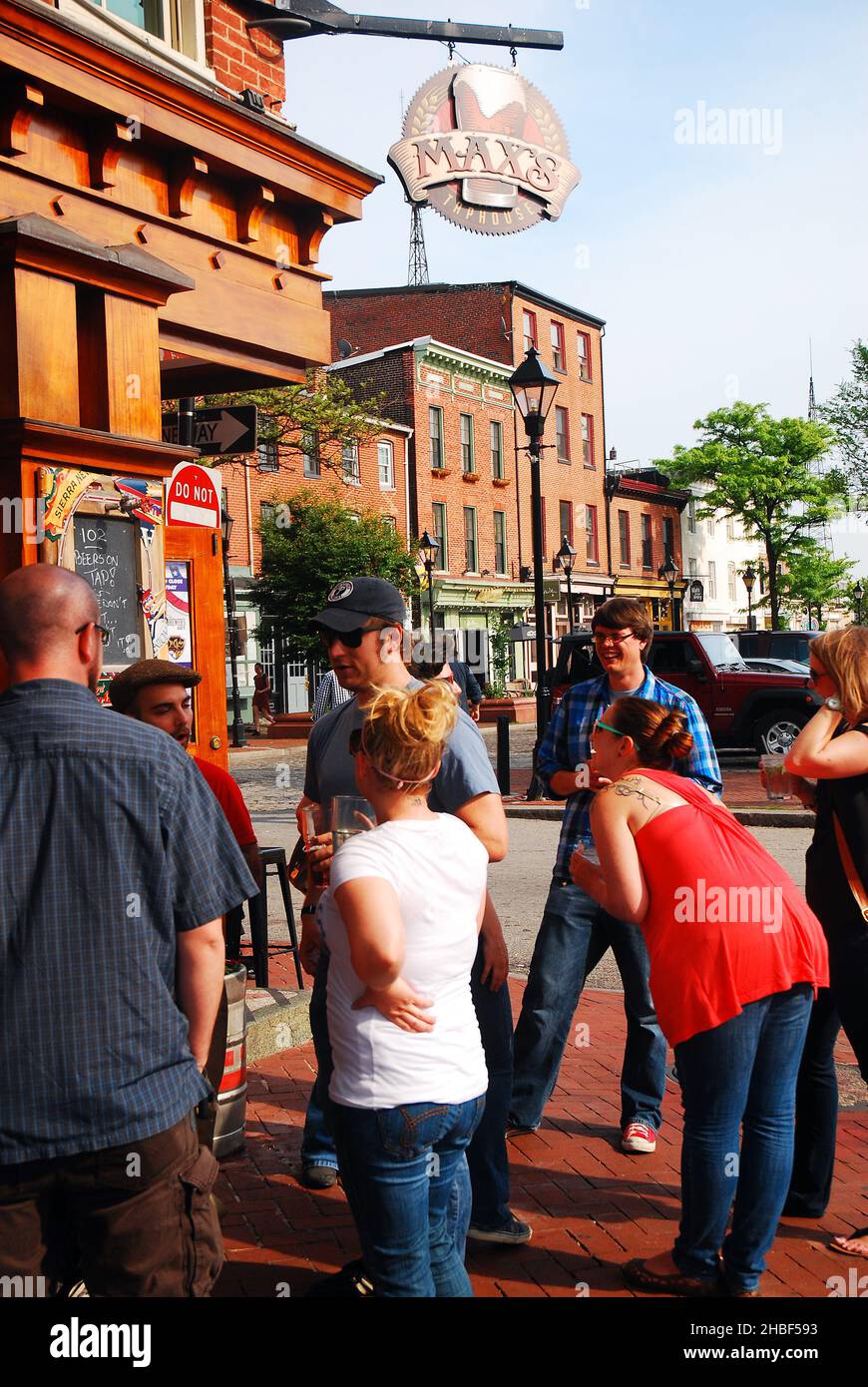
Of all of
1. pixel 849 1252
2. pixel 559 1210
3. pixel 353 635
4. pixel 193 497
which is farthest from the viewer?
pixel 193 497

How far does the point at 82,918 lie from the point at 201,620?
16.6 feet

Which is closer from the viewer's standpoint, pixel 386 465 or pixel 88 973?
pixel 88 973

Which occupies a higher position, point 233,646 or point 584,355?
Answer: point 584,355

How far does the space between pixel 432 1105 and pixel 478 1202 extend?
54.5 inches

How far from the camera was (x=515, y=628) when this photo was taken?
36875 millimetres

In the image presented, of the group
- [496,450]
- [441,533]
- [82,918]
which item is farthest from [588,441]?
[82,918]

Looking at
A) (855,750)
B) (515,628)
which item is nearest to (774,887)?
(855,750)

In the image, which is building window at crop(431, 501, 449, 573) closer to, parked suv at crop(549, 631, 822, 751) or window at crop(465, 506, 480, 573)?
window at crop(465, 506, 480, 573)

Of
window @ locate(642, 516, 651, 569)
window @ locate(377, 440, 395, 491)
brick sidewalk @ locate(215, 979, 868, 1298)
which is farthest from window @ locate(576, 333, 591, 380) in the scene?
brick sidewalk @ locate(215, 979, 868, 1298)

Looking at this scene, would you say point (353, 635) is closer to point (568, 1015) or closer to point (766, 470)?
point (568, 1015)

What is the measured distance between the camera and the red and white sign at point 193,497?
6352 millimetres

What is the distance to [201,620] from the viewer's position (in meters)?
7.12
